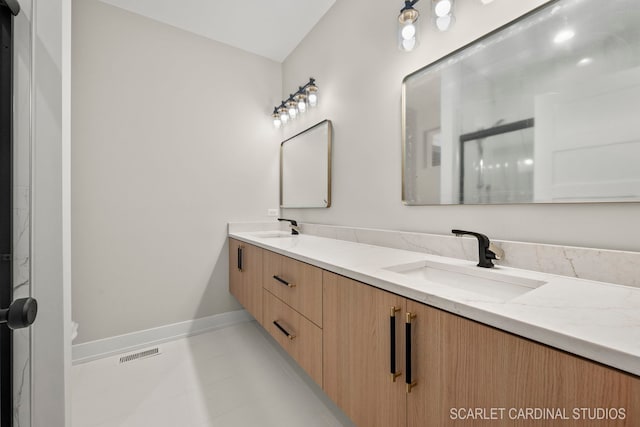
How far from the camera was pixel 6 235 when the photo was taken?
2.16ft

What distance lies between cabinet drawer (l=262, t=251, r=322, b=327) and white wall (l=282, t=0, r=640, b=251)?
0.61m

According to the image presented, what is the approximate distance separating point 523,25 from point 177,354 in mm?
2656

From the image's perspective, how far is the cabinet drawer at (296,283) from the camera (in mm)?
1113

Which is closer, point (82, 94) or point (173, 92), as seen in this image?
point (82, 94)

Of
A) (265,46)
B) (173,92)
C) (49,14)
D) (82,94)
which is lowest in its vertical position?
(49,14)

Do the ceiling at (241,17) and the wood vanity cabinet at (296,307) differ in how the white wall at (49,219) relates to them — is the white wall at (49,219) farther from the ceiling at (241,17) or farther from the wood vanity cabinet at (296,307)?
the ceiling at (241,17)

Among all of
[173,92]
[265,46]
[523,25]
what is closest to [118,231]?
[173,92]

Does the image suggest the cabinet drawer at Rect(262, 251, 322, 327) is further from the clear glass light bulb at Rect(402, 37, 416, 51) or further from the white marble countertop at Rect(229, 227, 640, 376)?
the clear glass light bulb at Rect(402, 37, 416, 51)

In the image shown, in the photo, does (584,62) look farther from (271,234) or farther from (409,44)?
(271,234)

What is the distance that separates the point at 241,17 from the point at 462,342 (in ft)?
8.21

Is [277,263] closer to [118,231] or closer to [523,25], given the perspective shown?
[118,231]

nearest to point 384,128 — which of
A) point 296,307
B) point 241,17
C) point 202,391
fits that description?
point 296,307

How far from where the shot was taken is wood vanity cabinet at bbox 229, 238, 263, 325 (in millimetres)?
1740

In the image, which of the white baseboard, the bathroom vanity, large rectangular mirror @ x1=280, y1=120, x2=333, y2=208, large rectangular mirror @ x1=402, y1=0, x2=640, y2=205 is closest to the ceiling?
large rectangular mirror @ x1=280, y1=120, x2=333, y2=208
